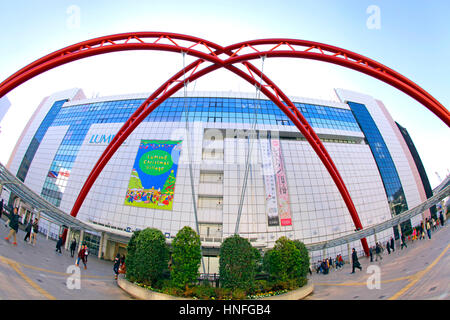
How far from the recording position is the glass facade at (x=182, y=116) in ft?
76.6

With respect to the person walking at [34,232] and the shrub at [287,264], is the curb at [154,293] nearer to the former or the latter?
the shrub at [287,264]

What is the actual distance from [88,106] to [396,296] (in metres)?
39.6

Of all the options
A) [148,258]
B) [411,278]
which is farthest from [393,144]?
[148,258]

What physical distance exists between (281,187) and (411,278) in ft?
41.9

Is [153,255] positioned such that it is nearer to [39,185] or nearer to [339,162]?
[339,162]

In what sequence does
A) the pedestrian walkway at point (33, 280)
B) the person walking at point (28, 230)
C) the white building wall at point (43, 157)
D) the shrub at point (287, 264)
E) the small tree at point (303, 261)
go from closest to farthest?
1. the pedestrian walkway at point (33, 280)
2. the person walking at point (28, 230)
3. the shrub at point (287, 264)
4. the small tree at point (303, 261)
5. the white building wall at point (43, 157)

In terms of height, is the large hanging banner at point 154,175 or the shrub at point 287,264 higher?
the large hanging banner at point 154,175

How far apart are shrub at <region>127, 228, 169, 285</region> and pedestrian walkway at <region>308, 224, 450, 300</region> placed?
7.94 meters

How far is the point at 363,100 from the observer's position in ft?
98.3

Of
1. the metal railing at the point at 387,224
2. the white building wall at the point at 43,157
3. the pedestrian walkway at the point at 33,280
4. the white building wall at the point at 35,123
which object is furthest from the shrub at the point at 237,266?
the white building wall at the point at 35,123

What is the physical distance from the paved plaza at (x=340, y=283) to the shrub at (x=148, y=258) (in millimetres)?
964

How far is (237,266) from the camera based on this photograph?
8.18 meters

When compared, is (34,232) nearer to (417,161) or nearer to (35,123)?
(35,123)

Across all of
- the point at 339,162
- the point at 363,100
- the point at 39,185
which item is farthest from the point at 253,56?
the point at 39,185
